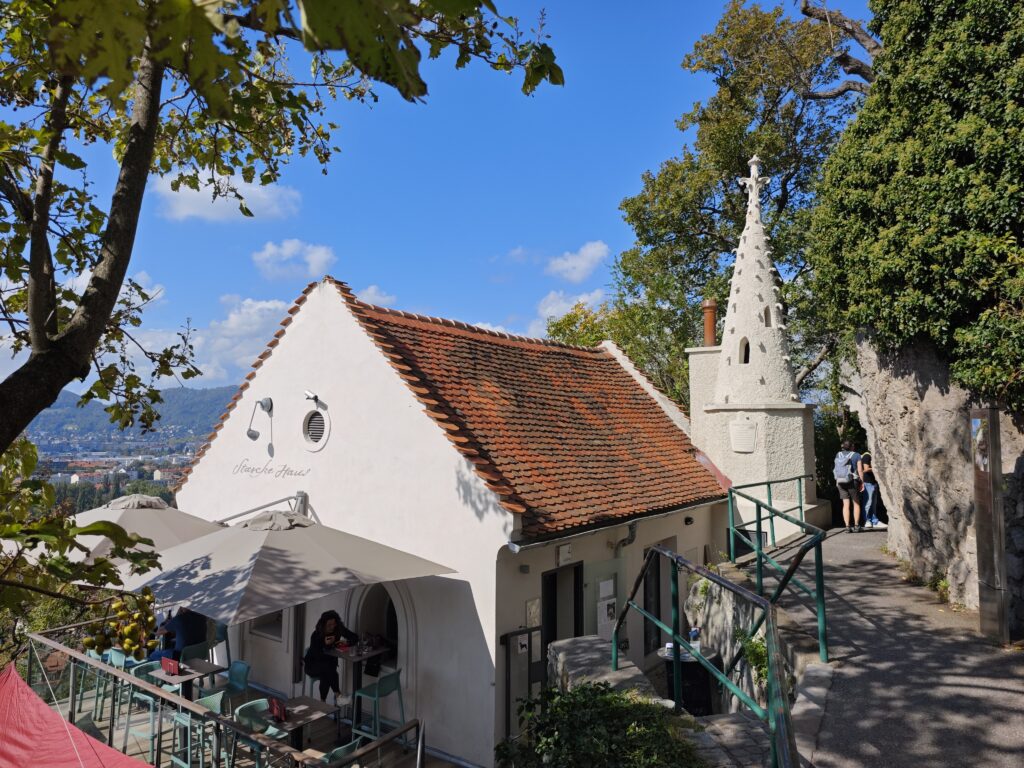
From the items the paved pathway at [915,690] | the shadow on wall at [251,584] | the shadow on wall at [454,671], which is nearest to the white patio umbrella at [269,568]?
the shadow on wall at [251,584]

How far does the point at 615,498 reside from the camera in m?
10.2

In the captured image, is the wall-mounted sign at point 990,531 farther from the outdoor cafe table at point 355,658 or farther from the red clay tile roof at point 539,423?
the outdoor cafe table at point 355,658

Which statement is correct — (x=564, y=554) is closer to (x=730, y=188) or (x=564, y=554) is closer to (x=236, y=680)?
(x=236, y=680)

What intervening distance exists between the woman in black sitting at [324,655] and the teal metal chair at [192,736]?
1148 mm

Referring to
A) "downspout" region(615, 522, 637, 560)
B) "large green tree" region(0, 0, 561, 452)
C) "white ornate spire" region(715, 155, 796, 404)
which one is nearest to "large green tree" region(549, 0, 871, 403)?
"white ornate spire" region(715, 155, 796, 404)

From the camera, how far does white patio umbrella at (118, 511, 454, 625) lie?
22.9 feet

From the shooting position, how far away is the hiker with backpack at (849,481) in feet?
44.5

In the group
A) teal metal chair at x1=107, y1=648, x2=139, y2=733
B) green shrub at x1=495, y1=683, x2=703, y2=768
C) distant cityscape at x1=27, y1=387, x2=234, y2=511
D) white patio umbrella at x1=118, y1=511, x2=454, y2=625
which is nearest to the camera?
green shrub at x1=495, y1=683, x2=703, y2=768

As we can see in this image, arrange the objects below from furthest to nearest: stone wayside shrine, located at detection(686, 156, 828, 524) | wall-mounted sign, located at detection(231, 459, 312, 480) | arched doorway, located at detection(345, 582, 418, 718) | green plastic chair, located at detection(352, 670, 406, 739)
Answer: stone wayside shrine, located at detection(686, 156, 828, 524) → wall-mounted sign, located at detection(231, 459, 312, 480) → arched doorway, located at detection(345, 582, 418, 718) → green plastic chair, located at detection(352, 670, 406, 739)

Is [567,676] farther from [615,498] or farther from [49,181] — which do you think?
[49,181]

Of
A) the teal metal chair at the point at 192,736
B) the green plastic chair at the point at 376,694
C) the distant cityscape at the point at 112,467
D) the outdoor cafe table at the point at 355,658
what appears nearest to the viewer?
the distant cityscape at the point at 112,467

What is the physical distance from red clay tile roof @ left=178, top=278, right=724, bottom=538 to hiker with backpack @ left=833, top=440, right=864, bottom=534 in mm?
2920

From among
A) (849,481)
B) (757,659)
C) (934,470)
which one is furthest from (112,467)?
(934,470)

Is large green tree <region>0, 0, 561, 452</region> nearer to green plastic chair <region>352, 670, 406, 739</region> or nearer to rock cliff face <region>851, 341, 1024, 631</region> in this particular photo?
green plastic chair <region>352, 670, 406, 739</region>
